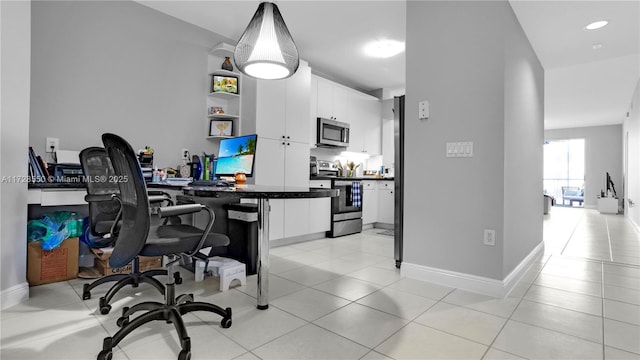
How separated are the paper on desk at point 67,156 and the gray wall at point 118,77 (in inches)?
3.7

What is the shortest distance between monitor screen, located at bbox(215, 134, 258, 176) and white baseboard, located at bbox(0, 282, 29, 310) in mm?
1487

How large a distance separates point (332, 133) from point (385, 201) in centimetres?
146

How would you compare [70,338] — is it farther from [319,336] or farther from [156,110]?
[156,110]

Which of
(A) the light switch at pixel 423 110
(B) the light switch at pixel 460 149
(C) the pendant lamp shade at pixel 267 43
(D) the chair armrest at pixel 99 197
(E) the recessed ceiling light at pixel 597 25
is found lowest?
(D) the chair armrest at pixel 99 197

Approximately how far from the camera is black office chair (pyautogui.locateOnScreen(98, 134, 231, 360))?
140 cm

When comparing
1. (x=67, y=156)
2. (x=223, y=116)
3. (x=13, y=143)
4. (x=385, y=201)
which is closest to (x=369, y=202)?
(x=385, y=201)

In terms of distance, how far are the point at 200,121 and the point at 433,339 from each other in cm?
318

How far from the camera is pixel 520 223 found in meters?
2.71

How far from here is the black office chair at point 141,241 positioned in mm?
1396

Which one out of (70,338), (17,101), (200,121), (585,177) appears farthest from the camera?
(585,177)

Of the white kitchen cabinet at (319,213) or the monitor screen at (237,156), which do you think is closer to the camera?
the monitor screen at (237,156)

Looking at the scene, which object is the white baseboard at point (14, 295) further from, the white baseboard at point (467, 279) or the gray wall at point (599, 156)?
the gray wall at point (599, 156)

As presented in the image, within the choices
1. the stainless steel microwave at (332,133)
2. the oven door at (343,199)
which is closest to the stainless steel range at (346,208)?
the oven door at (343,199)

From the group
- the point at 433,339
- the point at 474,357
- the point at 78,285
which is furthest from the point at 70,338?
the point at 474,357
